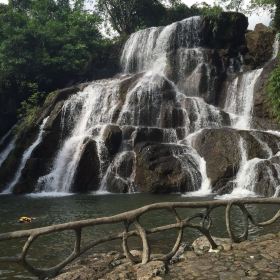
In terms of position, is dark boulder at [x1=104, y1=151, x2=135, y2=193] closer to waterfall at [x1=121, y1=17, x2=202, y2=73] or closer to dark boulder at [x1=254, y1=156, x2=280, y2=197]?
dark boulder at [x1=254, y1=156, x2=280, y2=197]

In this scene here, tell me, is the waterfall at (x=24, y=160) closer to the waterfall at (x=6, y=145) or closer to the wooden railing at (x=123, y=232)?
the waterfall at (x=6, y=145)

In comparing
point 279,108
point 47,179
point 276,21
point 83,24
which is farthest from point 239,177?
point 83,24

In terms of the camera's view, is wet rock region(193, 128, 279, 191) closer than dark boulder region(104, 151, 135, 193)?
Yes

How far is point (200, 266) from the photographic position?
7523mm

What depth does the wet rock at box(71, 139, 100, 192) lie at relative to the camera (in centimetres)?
2598

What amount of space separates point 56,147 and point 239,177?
12065 millimetres

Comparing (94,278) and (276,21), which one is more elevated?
(276,21)

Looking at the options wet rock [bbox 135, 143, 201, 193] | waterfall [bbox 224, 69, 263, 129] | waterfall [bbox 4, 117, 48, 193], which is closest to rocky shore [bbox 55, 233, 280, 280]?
wet rock [bbox 135, 143, 201, 193]

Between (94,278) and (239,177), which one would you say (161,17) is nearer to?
(239,177)

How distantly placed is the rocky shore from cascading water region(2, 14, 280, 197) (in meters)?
12.6

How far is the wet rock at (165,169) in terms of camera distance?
23.5m

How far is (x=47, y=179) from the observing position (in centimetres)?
2659

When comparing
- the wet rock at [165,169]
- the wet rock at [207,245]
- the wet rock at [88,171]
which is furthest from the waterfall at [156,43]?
the wet rock at [207,245]

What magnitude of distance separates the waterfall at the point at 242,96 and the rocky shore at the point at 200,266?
22.3 metres
